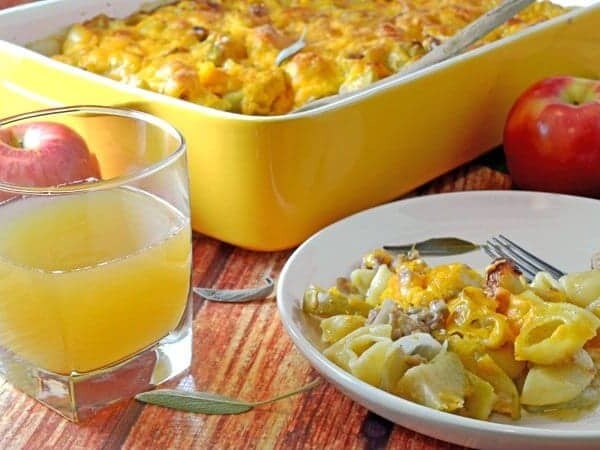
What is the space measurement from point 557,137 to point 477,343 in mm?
527

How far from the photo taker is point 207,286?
3.78 feet

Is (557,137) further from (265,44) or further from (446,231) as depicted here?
(265,44)

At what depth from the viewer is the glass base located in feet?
2.92

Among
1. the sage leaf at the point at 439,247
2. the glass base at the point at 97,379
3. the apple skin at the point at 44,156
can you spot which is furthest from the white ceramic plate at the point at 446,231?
the apple skin at the point at 44,156

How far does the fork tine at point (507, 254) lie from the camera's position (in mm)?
1134

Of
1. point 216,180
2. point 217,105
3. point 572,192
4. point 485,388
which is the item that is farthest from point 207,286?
point 572,192

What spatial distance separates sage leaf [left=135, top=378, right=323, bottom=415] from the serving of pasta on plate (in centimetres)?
10

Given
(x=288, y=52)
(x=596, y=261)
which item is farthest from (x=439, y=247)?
(x=288, y=52)

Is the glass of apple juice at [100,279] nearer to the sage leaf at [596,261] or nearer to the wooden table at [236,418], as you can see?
the wooden table at [236,418]

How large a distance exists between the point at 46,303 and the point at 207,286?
335mm

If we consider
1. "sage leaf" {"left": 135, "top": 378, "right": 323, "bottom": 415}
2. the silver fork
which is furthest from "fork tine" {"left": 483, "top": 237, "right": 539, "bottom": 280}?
"sage leaf" {"left": 135, "top": 378, "right": 323, "bottom": 415}

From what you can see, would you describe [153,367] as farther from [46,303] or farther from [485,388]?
[485,388]

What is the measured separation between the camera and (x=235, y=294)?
111cm

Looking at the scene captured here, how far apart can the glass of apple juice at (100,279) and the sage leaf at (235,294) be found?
0.14 m
